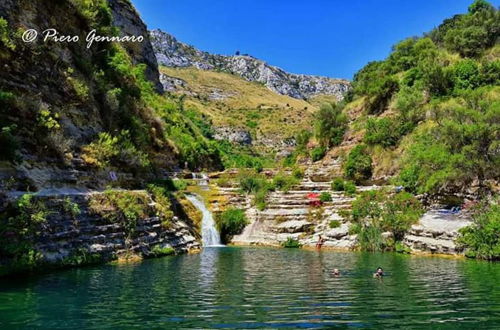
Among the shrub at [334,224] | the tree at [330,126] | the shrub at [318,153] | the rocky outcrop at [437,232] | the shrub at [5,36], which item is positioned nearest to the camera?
the shrub at [5,36]

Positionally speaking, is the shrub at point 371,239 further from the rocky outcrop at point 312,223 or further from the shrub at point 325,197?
the shrub at point 325,197

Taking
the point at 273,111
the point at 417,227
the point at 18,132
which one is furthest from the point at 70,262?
the point at 273,111

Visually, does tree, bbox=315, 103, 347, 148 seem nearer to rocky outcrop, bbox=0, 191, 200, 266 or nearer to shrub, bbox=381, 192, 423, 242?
shrub, bbox=381, 192, 423, 242

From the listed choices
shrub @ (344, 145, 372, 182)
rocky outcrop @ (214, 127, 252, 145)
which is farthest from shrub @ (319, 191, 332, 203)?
rocky outcrop @ (214, 127, 252, 145)

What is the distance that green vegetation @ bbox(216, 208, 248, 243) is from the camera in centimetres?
3925

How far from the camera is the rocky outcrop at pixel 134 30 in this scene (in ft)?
209

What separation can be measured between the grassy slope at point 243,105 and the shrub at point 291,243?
98.3 meters

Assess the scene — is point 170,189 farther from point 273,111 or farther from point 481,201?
point 273,111

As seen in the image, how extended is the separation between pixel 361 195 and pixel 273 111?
396 ft

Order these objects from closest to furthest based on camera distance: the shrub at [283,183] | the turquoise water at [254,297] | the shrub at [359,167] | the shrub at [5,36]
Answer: the turquoise water at [254,297]
the shrub at [5,36]
the shrub at [283,183]
the shrub at [359,167]

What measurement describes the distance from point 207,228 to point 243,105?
125 metres

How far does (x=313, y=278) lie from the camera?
741 inches

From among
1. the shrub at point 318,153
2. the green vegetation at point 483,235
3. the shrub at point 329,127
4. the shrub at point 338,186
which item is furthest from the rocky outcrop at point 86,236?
the shrub at point 329,127

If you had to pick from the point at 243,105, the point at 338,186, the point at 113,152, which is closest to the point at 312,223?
the point at 338,186
